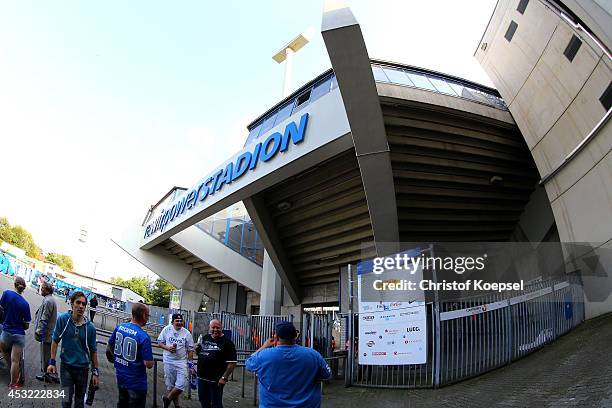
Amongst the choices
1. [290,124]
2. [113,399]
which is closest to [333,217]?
[290,124]

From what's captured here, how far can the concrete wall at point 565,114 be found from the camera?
8961 millimetres

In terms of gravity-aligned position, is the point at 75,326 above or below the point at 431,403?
above

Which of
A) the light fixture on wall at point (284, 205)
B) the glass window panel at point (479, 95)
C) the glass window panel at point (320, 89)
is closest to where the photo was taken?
the glass window panel at point (479, 95)

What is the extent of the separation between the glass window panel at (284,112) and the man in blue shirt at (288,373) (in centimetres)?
1326

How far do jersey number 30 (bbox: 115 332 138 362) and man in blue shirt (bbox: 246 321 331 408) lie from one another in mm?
1448

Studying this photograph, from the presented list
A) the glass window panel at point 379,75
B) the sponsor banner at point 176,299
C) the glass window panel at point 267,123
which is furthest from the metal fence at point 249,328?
the sponsor banner at point 176,299

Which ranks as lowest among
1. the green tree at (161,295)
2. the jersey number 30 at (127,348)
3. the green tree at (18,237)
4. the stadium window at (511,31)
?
the green tree at (161,295)

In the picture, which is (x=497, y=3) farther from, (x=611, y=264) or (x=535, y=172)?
(x=611, y=264)

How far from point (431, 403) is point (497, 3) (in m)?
13.4

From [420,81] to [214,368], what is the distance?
1054cm

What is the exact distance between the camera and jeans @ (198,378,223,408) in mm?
4641

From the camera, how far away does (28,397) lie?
446cm

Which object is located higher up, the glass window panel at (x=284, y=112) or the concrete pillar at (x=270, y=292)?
the glass window panel at (x=284, y=112)

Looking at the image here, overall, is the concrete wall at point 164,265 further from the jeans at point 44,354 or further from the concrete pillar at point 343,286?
the jeans at point 44,354
